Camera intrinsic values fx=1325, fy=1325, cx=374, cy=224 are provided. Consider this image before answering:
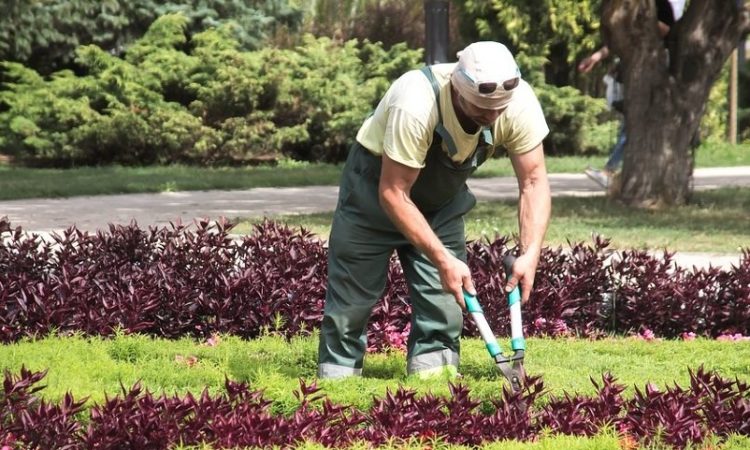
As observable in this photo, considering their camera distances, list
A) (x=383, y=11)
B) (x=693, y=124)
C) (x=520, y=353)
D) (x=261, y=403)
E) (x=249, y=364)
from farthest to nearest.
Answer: (x=383, y=11) < (x=693, y=124) < (x=249, y=364) < (x=520, y=353) < (x=261, y=403)

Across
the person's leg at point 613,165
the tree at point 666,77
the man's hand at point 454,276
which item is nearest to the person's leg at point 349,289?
the man's hand at point 454,276

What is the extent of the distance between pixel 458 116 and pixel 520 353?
95 cm

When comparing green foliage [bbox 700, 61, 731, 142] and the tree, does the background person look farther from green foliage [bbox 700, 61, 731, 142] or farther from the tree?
green foliage [bbox 700, 61, 731, 142]

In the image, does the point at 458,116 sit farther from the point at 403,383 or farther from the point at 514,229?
the point at 514,229

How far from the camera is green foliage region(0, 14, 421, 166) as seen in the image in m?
20.7

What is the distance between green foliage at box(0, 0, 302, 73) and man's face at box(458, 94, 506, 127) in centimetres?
1895

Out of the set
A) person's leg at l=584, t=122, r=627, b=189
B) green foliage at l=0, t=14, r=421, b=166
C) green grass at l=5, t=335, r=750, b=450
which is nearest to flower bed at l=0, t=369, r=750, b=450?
green grass at l=5, t=335, r=750, b=450

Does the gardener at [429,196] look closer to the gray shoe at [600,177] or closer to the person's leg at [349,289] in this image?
the person's leg at [349,289]

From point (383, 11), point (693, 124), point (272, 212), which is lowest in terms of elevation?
point (272, 212)

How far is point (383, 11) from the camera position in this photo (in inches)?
1121

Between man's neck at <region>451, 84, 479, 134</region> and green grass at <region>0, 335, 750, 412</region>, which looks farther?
green grass at <region>0, 335, 750, 412</region>

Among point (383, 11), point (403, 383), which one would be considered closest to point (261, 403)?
point (403, 383)

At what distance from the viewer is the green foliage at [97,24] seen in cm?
2341

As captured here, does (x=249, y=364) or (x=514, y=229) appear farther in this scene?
(x=514, y=229)
